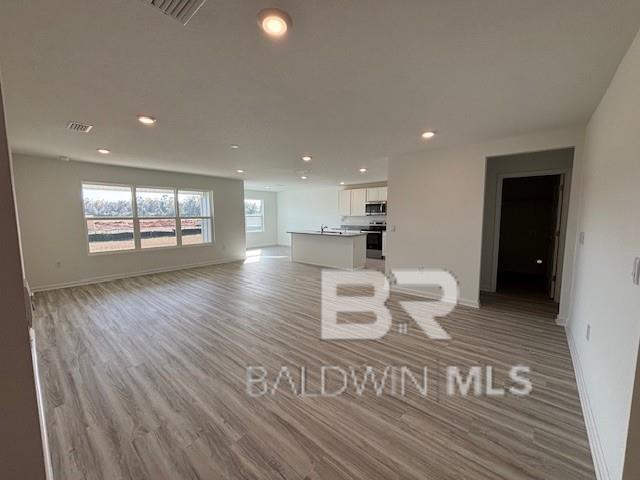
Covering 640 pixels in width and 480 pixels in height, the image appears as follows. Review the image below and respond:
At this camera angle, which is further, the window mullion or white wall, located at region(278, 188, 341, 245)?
white wall, located at region(278, 188, 341, 245)

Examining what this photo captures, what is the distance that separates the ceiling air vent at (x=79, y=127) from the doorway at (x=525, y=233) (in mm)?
6477

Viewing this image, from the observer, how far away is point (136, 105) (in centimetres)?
248

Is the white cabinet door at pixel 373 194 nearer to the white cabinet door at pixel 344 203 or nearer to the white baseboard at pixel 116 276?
the white cabinet door at pixel 344 203

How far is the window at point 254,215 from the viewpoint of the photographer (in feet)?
34.5

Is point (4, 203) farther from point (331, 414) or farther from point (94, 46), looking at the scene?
point (331, 414)

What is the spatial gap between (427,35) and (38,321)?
5.18m

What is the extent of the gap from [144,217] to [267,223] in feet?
17.9

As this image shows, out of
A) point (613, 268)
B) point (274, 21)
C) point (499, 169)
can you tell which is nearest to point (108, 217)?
point (274, 21)

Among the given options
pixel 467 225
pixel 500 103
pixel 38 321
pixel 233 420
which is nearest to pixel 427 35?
pixel 500 103

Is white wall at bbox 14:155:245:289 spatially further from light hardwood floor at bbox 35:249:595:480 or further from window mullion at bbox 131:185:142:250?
light hardwood floor at bbox 35:249:595:480

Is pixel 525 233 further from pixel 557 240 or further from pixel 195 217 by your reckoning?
pixel 195 217

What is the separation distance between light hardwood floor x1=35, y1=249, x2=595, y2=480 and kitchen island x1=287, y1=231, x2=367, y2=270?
307 cm

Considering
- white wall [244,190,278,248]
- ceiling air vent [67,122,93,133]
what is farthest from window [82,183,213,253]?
white wall [244,190,278,248]

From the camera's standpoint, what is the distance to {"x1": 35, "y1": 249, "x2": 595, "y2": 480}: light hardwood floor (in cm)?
150
